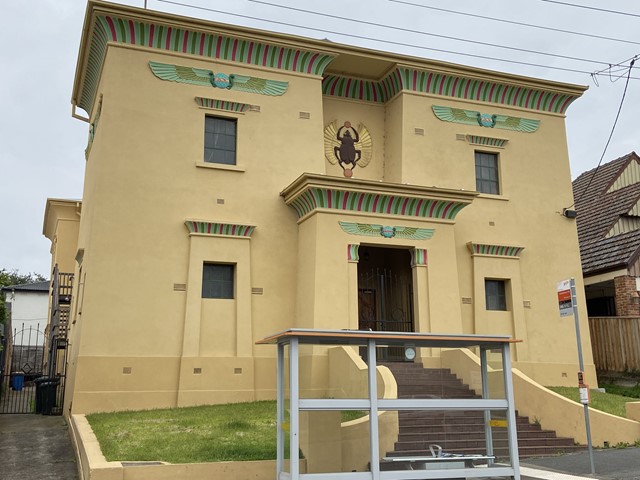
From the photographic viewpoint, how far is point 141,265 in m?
17.7

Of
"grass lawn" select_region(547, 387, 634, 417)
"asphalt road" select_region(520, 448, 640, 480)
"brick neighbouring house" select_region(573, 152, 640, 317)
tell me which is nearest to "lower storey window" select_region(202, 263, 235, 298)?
"asphalt road" select_region(520, 448, 640, 480)

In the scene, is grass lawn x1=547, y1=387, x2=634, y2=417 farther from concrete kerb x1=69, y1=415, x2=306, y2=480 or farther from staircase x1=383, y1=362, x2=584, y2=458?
concrete kerb x1=69, y1=415, x2=306, y2=480

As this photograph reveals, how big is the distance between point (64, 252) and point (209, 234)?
36.6ft

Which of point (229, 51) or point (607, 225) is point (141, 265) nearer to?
point (229, 51)

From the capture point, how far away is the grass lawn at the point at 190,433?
1183 cm

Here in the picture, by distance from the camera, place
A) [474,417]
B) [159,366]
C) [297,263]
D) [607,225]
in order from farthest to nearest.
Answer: [607,225] → [297,263] → [159,366] → [474,417]

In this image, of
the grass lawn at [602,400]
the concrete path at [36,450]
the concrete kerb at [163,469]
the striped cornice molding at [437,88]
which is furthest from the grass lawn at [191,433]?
the striped cornice molding at [437,88]

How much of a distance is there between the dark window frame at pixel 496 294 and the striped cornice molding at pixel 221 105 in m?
8.75

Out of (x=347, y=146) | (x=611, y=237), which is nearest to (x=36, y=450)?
(x=347, y=146)

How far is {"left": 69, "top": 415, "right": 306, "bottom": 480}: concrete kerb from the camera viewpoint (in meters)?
10.4

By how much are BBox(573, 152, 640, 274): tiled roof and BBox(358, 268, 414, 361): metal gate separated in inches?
297

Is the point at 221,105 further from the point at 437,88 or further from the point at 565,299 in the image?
the point at 565,299

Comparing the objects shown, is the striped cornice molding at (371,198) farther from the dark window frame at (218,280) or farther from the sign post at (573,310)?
the sign post at (573,310)

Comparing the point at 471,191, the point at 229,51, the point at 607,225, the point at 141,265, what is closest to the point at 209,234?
the point at 141,265
